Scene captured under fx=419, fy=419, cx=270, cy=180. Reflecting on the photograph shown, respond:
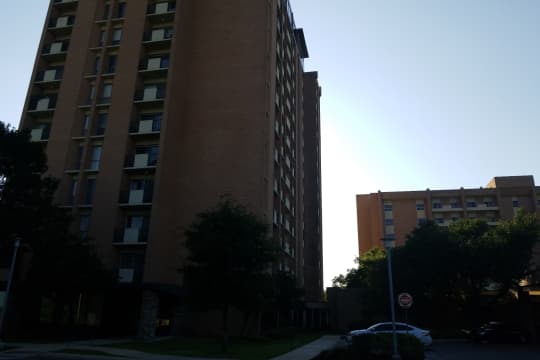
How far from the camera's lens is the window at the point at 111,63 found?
39.0 m

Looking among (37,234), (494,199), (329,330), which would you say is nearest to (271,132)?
(37,234)

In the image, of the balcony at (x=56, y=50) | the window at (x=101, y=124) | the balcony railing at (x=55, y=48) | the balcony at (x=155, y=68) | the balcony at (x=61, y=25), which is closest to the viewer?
the window at (x=101, y=124)

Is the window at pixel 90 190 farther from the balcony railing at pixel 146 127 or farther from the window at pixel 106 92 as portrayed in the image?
the window at pixel 106 92

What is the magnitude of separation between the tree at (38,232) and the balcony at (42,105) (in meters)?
11.0

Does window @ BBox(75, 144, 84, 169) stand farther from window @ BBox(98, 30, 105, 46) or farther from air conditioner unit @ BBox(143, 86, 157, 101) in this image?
window @ BBox(98, 30, 105, 46)

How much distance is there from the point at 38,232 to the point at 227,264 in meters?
13.3

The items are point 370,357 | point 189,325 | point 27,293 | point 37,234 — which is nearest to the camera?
point 370,357

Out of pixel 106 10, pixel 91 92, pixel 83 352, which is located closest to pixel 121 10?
pixel 106 10

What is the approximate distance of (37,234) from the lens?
88.4ft

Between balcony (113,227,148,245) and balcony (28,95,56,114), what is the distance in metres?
14.7

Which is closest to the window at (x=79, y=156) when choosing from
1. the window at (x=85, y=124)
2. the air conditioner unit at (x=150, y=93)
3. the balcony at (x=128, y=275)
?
the window at (x=85, y=124)

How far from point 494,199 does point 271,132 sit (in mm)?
61883

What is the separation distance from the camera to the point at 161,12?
4003 cm

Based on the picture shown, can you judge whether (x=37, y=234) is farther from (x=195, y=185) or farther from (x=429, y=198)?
(x=429, y=198)
